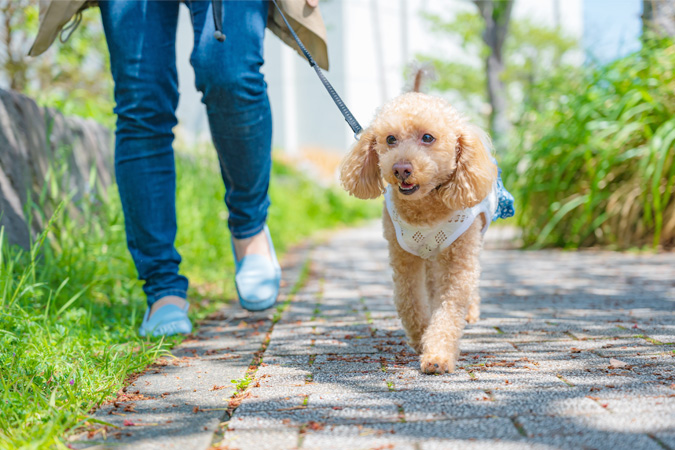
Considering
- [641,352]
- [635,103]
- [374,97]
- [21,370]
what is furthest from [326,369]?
[374,97]

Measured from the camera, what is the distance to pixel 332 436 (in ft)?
4.61

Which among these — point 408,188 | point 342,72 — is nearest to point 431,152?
point 408,188

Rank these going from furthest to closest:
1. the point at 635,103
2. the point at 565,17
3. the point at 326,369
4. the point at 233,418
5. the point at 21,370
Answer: the point at 565,17 → the point at 635,103 → the point at 326,369 → the point at 21,370 → the point at 233,418

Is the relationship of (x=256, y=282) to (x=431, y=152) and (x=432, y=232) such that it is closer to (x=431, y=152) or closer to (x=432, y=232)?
(x=432, y=232)

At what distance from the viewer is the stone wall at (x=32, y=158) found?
2.82 meters

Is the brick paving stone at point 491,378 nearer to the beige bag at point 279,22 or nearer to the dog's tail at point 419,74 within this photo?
the dog's tail at point 419,74

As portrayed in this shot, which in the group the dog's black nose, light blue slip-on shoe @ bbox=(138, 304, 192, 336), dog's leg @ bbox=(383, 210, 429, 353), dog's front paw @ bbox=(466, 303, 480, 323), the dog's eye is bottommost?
dog's front paw @ bbox=(466, 303, 480, 323)

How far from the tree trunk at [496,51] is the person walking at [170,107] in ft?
16.7

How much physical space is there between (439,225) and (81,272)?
5.64 feet

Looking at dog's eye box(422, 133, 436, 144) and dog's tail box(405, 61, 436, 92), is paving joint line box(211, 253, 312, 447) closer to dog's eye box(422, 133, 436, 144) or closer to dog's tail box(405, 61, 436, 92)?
dog's eye box(422, 133, 436, 144)

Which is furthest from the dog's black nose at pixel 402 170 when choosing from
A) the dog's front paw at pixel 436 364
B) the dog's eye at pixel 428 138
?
the dog's front paw at pixel 436 364

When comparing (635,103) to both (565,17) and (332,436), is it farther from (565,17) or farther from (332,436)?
(565,17)

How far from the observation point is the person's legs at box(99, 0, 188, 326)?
242 cm

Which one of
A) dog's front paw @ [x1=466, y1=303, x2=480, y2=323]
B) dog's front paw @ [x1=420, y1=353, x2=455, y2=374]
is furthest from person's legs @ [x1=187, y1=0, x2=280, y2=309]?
dog's front paw @ [x1=420, y1=353, x2=455, y2=374]
